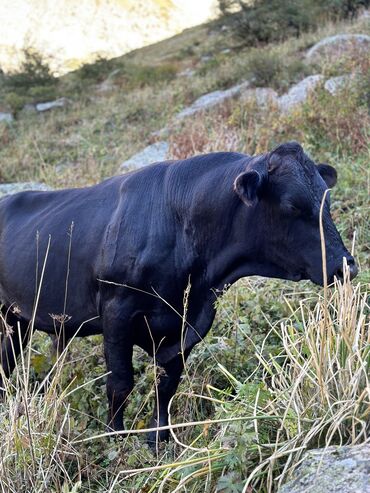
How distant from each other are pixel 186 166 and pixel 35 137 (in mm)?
12031

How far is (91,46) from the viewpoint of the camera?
44.6 meters

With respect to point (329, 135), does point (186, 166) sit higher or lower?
higher

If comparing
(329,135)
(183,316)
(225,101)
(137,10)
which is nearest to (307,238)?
(183,316)

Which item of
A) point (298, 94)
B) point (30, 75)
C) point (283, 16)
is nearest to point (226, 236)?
point (298, 94)

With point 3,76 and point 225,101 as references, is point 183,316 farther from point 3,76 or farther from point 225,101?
point 3,76

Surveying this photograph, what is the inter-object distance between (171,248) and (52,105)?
17.1m

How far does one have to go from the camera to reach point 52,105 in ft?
63.6

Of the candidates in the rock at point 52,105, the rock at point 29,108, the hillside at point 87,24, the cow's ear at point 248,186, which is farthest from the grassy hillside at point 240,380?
the hillside at point 87,24

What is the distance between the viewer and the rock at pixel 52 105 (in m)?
19.2

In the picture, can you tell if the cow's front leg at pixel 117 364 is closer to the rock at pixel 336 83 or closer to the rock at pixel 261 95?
the rock at pixel 336 83

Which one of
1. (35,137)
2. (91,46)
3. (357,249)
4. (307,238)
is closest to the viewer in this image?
(307,238)

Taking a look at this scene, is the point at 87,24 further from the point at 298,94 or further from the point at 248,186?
the point at 248,186

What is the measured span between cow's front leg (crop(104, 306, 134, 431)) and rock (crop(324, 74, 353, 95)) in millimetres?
6968

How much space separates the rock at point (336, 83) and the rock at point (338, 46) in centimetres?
136
